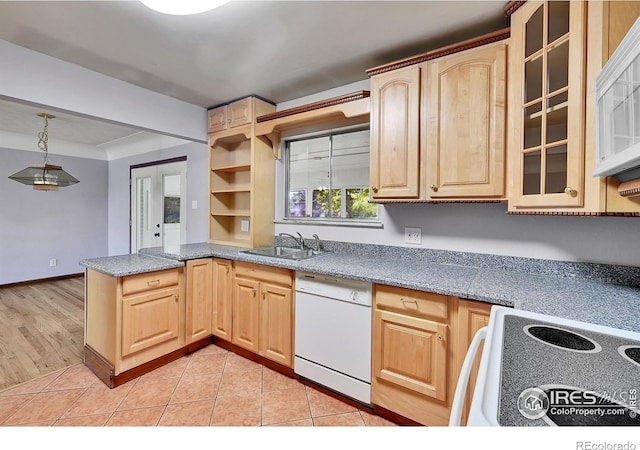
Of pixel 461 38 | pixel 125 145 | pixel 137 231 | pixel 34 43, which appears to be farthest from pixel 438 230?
pixel 125 145

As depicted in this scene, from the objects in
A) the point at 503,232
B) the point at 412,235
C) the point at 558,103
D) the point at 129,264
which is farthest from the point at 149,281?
the point at 558,103

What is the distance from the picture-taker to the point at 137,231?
15.6 ft

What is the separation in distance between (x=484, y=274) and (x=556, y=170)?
0.66 metres

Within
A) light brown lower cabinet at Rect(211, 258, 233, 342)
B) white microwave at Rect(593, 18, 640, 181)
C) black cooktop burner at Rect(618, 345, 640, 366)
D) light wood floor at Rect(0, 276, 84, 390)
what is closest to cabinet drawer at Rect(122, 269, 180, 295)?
light brown lower cabinet at Rect(211, 258, 233, 342)

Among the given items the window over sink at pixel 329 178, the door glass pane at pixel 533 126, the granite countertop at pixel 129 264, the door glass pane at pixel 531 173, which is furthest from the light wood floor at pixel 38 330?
the door glass pane at pixel 533 126

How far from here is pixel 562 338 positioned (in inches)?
34.6

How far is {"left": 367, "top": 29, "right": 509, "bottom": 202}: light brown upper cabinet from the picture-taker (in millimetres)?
1564

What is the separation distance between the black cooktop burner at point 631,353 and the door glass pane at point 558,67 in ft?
3.61

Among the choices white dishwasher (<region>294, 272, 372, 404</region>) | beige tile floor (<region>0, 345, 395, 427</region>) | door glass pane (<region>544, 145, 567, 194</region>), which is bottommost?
beige tile floor (<region>0, 345, 395, 427</region>)

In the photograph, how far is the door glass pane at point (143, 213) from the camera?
4570 millimetres

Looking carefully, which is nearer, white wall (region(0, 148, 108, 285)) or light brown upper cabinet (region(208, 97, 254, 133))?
light brown upper cabinet (region(208, 97, 254, 133))

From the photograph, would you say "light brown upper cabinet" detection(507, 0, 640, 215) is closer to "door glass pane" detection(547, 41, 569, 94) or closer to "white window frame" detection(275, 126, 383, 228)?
"door glass pane" detection(547, 41, 569, 94)

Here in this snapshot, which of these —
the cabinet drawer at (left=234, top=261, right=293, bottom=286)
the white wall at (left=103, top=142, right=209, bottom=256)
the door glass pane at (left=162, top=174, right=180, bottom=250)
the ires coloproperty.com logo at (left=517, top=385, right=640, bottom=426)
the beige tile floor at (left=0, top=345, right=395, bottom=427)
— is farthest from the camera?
the door glass pane at (left=162, top=174, right=180, bottom=250)

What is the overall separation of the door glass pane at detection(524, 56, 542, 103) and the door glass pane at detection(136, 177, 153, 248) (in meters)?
4.83
